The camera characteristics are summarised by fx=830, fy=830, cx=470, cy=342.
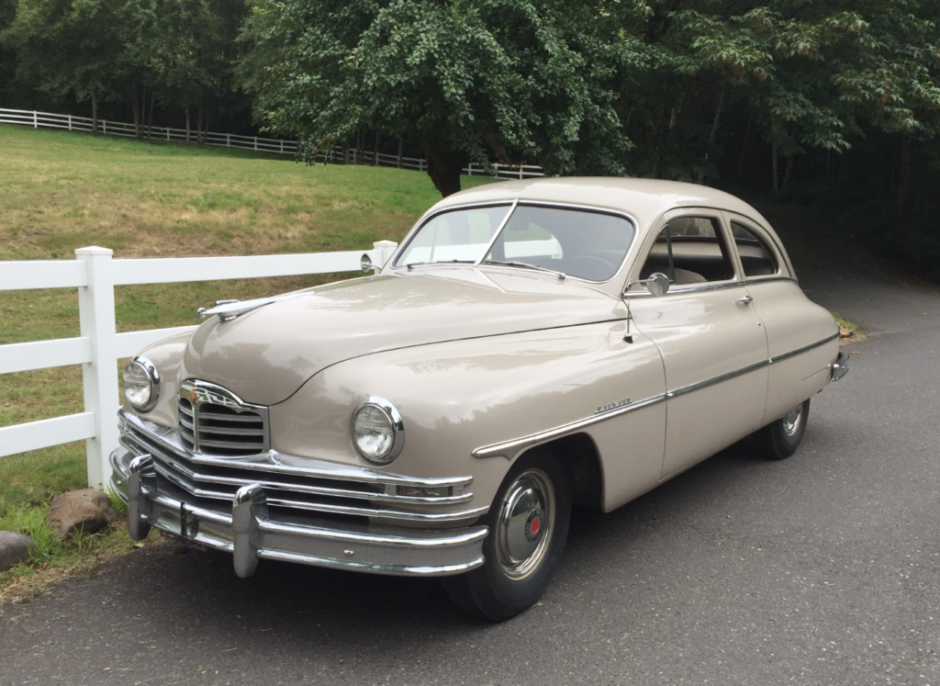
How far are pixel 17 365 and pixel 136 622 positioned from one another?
5.17 ft

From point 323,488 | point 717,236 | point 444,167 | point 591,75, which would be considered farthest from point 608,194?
point 444,167

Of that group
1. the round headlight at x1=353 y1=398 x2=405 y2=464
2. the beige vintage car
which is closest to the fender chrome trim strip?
the beige vintage car

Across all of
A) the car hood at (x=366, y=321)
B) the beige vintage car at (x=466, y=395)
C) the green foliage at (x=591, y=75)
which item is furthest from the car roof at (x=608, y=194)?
the green foliage at (x=591, y=75)

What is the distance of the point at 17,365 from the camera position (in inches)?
162

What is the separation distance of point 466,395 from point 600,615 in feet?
3.83

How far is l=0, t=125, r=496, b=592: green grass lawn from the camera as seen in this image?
5164 mm

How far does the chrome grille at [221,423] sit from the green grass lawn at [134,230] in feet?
4.05

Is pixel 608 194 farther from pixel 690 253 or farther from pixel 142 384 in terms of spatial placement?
pixel 142 384

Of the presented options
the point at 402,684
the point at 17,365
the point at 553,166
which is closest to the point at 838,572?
the point at 402,684

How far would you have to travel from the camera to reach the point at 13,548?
3.80 metres

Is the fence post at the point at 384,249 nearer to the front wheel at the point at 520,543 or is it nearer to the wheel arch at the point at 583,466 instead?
the wheel arch at the point at 583,466

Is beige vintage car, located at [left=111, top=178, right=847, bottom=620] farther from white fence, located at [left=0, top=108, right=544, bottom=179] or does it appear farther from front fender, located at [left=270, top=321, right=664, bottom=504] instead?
white fence, located at [left=0, top=108, right=544, bottom=179]

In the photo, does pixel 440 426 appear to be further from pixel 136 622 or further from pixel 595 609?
pixel 136 622

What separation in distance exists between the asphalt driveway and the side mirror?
1.30 m
